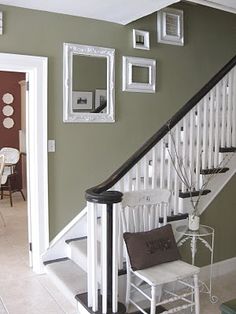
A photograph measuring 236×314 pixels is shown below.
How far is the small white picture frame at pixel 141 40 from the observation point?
3955mm

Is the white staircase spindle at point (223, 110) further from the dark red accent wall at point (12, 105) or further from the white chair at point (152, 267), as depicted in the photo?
the dark red accent wall at point (12, 105)

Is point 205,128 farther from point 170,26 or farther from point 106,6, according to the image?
point 170,26

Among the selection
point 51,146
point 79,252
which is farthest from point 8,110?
point 79,252

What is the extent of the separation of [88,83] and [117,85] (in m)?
0.35

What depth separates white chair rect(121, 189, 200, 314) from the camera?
258cm

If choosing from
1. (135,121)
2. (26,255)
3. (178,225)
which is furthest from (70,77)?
(26,255)

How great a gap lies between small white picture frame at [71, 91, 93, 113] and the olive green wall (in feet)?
0.54

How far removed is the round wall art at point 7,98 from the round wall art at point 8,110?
0.27 feet

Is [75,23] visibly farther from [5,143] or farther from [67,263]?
[5,143]

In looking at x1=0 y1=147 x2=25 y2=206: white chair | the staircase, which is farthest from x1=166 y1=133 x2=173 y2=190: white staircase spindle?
x1=0 y1=147 x2=25 y2=206: white chair

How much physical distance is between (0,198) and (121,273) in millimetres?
4469

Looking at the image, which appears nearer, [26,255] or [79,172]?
[79,172]

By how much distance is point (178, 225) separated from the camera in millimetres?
3230

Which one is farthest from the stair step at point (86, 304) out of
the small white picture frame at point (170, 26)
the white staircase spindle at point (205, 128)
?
the small white picture frame at point (170, 26)
